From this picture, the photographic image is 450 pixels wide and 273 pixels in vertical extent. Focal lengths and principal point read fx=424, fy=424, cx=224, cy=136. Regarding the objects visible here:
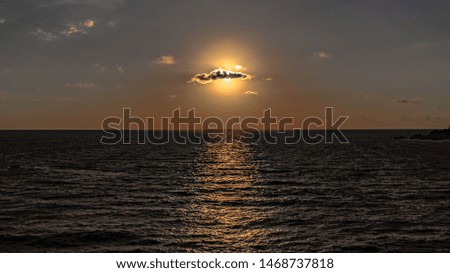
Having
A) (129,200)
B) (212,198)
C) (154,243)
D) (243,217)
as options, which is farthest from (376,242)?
(129,200)

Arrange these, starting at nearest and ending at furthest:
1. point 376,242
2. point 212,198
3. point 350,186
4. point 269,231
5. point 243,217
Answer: point 376,242
point 269,231
point 243,217
point 212,198
point 350,186

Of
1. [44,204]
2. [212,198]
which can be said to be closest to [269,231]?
[212,198]

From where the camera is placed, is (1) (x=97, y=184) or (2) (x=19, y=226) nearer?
(2) (x=19, y=226)

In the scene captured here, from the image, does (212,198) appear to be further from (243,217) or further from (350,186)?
(350,186)

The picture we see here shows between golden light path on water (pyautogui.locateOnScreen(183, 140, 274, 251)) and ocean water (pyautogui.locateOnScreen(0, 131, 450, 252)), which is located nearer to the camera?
ocean water (pyautogui.locateOnScreen(0, 131, 450, 252))

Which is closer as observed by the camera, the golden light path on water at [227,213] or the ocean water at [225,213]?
the ocean water at [225,213]

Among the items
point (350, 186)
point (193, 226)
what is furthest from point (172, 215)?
point (350, 186)

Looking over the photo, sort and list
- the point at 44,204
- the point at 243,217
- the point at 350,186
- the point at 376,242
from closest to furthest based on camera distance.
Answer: the point at 376,242
the point at 243,217
the point at 44,204
the point at 350,186

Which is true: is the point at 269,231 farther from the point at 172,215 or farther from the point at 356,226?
the point at 172,215

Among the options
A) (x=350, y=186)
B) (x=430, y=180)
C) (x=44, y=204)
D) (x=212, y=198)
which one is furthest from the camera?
(x=430, y=180)

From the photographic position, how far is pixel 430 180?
57812 millimetres

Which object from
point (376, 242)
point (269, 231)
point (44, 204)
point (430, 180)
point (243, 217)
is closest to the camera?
point (376, 242)

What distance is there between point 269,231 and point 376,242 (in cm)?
726

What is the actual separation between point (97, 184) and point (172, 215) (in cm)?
2246
